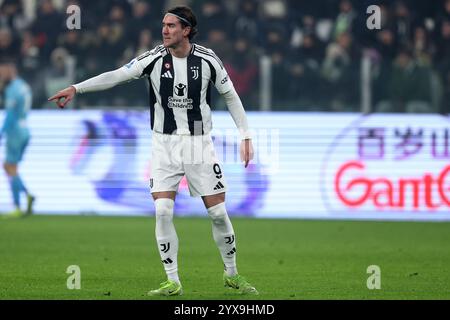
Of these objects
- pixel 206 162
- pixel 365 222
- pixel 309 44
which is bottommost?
pixel 365 222

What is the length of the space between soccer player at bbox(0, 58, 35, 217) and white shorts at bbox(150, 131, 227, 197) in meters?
9.17

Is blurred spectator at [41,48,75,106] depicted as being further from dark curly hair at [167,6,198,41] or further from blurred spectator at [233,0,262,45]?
dark curly hair at [167,6,198,41]

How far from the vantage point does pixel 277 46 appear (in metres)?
20.4

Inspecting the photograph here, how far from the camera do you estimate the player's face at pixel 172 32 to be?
9.70 metres

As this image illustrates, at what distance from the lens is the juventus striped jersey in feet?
32.3

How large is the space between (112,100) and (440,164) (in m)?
5.41

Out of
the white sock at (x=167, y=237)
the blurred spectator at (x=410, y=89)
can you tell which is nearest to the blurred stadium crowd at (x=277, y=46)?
the blurred spectator at (x=410, y=89)

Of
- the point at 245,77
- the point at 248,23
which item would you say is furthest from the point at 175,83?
the point at 248,23

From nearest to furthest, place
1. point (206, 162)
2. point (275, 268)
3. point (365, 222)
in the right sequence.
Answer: point (206, 162)
point (275, 268)
point (365, 222)

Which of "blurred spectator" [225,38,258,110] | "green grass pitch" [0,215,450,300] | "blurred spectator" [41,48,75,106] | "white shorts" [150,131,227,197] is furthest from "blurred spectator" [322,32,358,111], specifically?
"white shorts" [150,131,227,197]

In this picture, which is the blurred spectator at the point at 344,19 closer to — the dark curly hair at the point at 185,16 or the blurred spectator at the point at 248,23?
the blurred spectator at the point at 248,23
